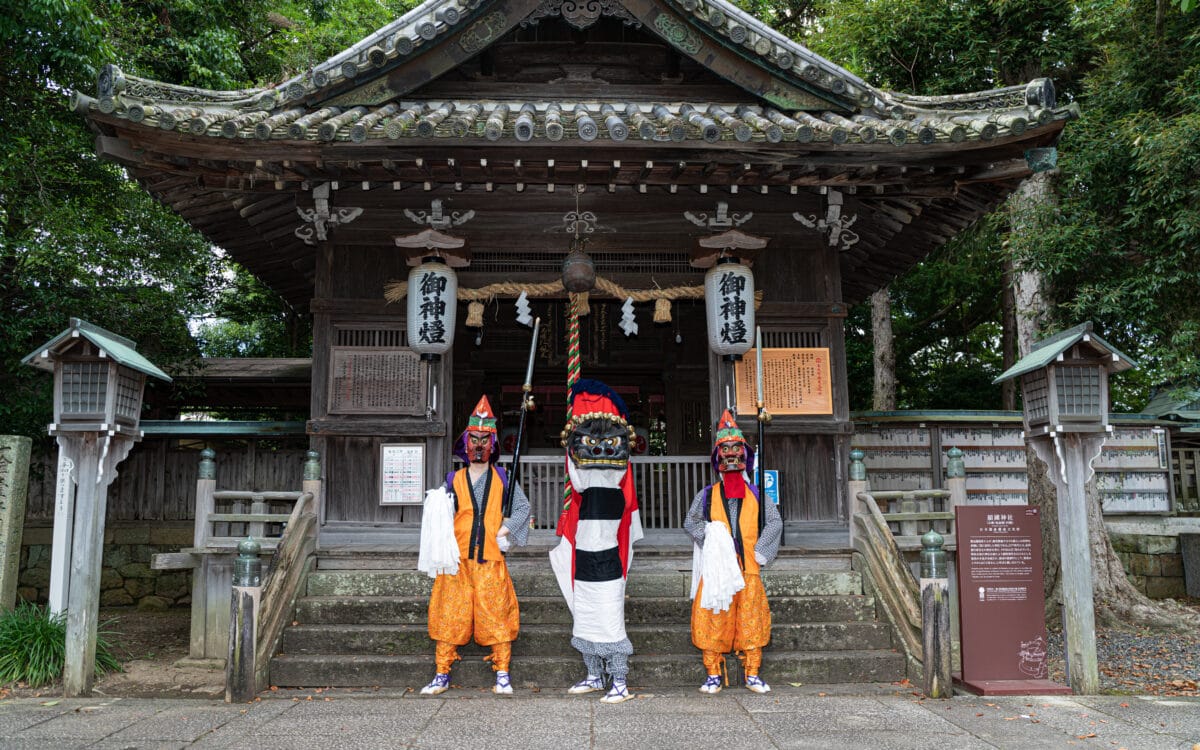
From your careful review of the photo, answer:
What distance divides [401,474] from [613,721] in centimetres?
393

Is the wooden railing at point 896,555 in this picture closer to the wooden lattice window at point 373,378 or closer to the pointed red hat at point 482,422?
the pointed red hat at point 482,422

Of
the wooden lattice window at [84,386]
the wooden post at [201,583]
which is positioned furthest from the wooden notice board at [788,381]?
the wooden lattice window at [84,386]

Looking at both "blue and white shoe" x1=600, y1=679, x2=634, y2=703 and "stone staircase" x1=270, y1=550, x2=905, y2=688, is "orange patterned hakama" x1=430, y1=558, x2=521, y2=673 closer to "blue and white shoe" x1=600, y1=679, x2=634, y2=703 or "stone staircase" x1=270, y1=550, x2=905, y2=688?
"stone staircase" x1=270, y1=550, x2=905, y2=688

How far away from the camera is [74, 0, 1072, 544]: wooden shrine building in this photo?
25.1ft

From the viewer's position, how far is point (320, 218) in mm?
8570

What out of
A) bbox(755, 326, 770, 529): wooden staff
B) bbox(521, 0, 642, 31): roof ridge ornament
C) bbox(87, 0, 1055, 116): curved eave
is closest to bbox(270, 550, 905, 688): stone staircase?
bbox(755, 326, 770, 529): wooden staff

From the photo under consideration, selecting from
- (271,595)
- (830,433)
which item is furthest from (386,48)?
(830,433)

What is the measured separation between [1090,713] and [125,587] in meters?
11.9

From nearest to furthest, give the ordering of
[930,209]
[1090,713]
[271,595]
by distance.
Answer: [1090,713]
[271,595]
[930,209]

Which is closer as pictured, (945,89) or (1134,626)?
(1134,626)

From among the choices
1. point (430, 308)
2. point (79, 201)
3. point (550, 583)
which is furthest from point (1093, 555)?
point (79, 201)

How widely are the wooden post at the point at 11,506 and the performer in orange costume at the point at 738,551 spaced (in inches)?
255

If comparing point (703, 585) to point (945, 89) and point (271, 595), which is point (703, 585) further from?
point (945, 89)

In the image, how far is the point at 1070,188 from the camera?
12.1 metres
